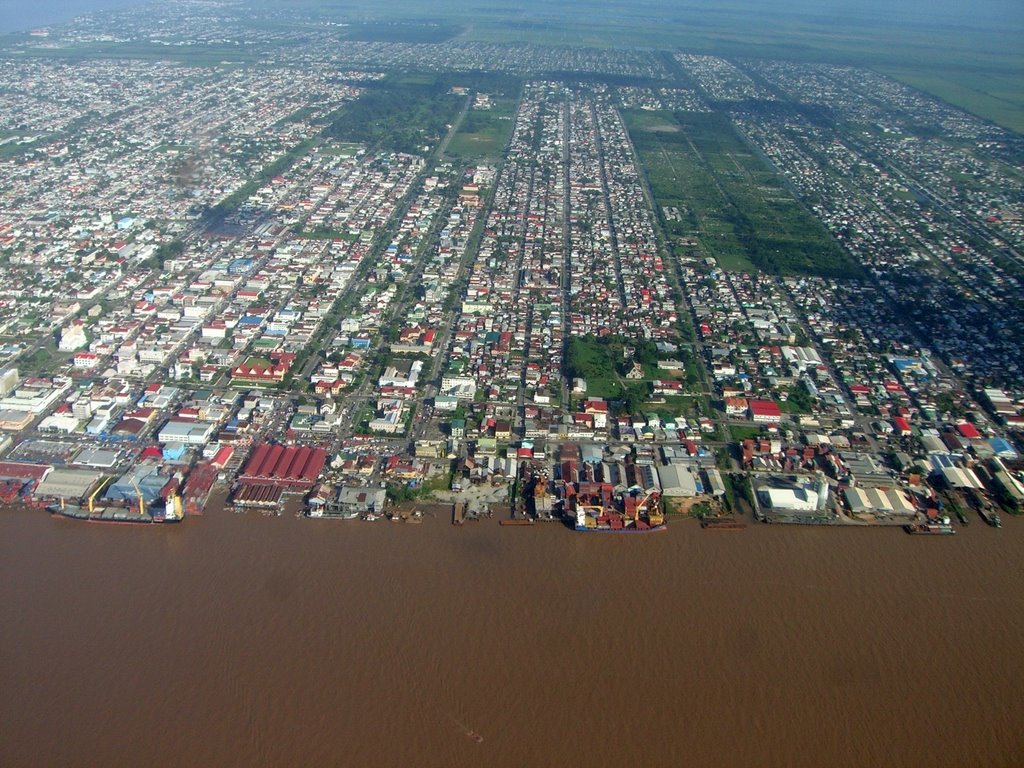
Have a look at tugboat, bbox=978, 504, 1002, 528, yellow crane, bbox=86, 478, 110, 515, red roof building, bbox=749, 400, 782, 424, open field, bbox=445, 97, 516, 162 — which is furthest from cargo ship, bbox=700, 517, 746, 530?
open field, bbox=445, 97, 516, 162

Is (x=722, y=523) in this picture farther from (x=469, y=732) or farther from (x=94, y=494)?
(x=94, y=494)

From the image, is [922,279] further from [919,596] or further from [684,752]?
[684,752]

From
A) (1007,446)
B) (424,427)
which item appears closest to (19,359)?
(424,427)

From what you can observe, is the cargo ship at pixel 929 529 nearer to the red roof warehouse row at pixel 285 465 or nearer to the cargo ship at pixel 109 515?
the red roof warehouse row at pixel 285 465

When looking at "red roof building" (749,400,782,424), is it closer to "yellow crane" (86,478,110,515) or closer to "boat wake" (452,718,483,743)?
"boat wake" (452,718,483,743)

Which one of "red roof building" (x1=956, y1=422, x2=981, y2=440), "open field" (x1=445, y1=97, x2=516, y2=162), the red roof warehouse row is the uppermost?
the red roof warehouse row

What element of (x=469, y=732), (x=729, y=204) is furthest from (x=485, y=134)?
(x=469, y=732)
